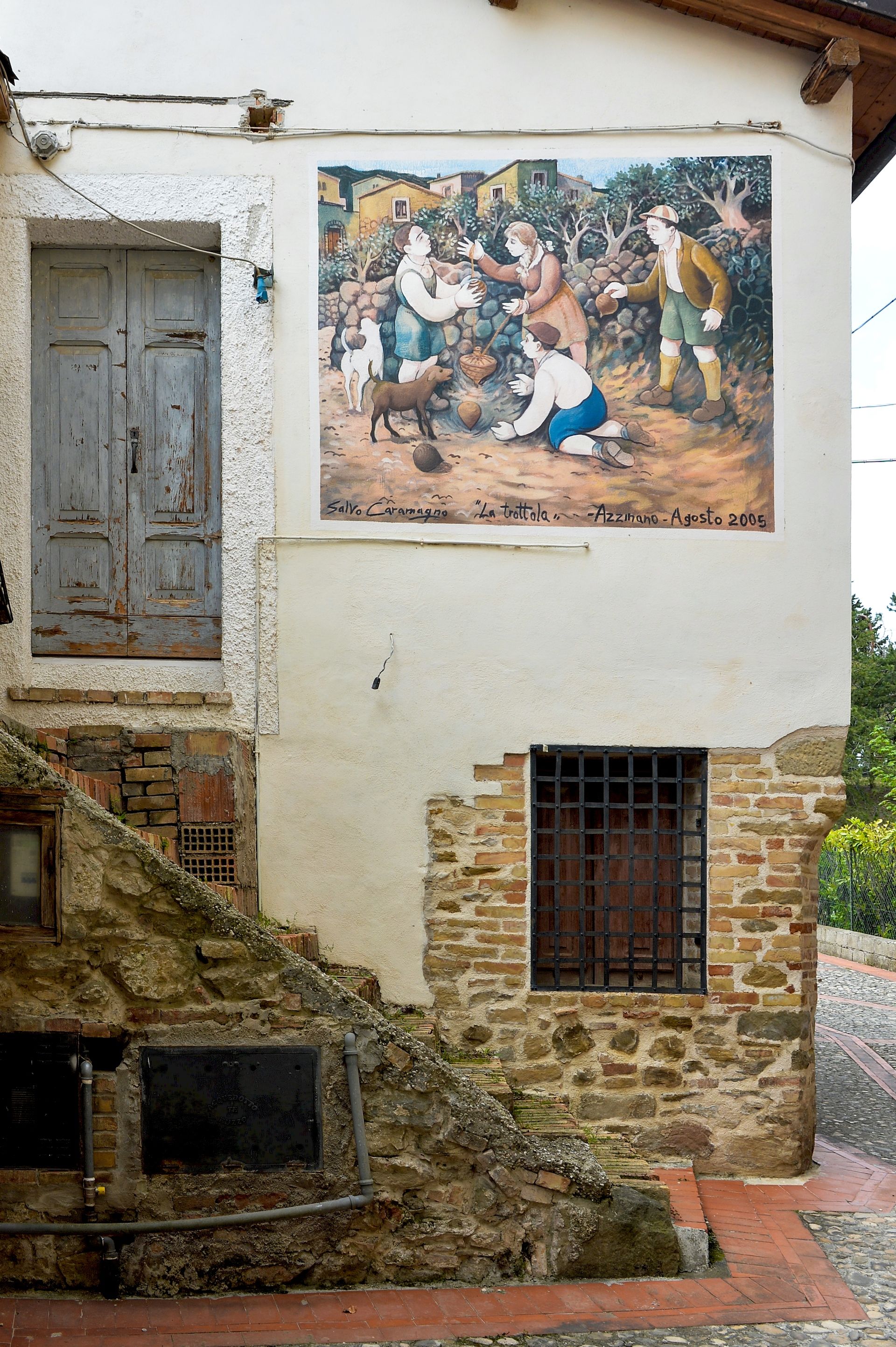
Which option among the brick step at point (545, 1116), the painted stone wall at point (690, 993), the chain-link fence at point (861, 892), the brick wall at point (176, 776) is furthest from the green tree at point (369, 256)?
the chain-link fence at point (861, 892)

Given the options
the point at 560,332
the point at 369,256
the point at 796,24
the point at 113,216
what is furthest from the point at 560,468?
the point at 113,216

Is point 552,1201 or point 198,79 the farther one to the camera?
point 198,79

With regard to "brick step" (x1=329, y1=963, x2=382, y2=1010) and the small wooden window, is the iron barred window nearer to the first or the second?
"brick step" (x1=329, y1=963, x2=382, y2=1010)

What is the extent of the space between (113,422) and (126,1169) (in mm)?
3827

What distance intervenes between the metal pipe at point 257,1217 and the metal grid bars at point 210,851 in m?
1.67

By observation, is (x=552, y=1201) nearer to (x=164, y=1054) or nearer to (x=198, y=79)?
(x=164, y=1054)

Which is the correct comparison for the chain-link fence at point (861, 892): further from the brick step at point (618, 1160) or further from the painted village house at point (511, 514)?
the brick step at point (618, 1160)

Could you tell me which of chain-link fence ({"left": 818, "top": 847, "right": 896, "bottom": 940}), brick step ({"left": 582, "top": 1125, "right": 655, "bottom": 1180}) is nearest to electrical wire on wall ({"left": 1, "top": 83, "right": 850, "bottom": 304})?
brick step ({"left": 582, "top": 1125, "right": 655, "bottom": 1180})

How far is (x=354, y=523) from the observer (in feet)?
20.8

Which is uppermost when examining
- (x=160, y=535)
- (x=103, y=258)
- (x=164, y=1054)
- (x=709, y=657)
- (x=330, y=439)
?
(x=103, y=258)

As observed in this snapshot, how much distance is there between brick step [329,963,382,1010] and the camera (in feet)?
18.9

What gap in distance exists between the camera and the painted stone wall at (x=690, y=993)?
6.21m

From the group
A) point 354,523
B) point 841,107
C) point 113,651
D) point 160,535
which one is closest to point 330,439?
point 354,523

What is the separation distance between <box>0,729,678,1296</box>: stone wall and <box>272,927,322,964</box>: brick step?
2.78 ft
